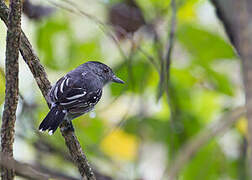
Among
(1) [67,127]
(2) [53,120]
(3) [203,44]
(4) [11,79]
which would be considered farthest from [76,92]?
(4) [11,79]

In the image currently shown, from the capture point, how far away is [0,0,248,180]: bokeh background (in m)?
4.04

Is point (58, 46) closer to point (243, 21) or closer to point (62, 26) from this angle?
point (62, 26)

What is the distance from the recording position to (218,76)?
4.03m

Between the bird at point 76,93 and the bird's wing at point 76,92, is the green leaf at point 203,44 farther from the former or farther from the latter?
the bird's wing at point 76,92

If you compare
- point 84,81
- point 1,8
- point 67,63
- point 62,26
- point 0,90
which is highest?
point 62,26

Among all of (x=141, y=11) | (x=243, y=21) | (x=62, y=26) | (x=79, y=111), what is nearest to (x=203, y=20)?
(x=141, y=11)

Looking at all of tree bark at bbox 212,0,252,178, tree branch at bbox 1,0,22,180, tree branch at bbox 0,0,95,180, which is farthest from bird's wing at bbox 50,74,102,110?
tree bark at bbox 212,0,252,178

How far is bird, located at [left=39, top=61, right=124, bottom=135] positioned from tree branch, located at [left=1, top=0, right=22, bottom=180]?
972mm

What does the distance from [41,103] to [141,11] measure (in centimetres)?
142

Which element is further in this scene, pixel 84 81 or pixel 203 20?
pixel 203 20

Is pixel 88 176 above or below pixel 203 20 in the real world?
below

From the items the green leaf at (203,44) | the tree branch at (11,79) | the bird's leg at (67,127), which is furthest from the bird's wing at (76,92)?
the tree branch at (11,79)

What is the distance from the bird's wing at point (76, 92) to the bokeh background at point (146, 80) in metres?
0.19

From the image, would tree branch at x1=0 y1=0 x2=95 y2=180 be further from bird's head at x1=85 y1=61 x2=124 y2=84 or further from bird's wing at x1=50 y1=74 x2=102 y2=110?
bird's head at x1=85 y1=61 x2=124 y2=84
